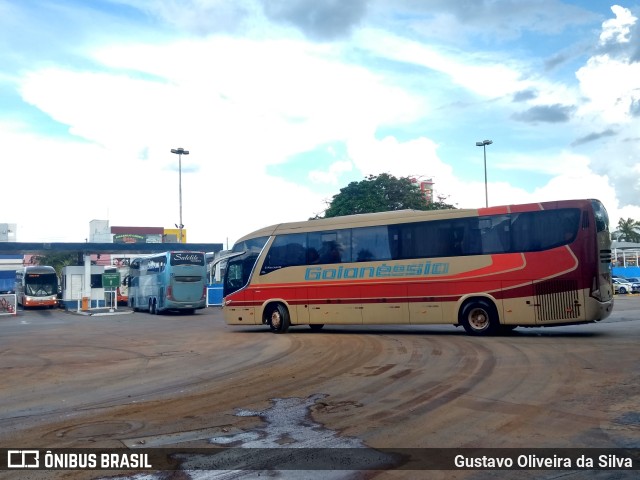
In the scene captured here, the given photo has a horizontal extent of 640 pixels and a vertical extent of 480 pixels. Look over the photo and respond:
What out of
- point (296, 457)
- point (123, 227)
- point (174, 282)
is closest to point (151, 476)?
point (296, 457)

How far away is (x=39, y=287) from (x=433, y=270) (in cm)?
3855

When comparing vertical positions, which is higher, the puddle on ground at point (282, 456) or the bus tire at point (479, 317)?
the bus tire at point (479, 317)

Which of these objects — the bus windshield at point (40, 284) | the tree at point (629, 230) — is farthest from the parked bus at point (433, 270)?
the tree at point (629, 230)

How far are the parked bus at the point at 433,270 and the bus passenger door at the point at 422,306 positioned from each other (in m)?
0.03

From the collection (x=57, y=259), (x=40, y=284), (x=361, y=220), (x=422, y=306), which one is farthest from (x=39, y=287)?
(x=422, y=306)

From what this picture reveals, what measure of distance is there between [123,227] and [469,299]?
97485mm

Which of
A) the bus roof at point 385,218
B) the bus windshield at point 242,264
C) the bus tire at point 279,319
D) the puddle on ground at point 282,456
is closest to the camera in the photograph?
the puddle on ground at point 282,456

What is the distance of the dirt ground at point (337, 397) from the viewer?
667 cm

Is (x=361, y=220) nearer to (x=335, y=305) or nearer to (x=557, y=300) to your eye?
(x=335, y=305)

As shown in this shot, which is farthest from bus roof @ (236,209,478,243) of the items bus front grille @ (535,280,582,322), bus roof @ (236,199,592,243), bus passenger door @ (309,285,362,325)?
bus front grille @ (535,280,582,322)

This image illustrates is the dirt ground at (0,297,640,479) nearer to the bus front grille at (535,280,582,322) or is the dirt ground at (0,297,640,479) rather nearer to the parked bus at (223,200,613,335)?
the bus front grille at (535,280,582,322)

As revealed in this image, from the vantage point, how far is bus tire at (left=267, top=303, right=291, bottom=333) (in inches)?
806

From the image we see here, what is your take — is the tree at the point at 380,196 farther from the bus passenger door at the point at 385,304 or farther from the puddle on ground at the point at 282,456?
the puddle on ground at the point at 282,456

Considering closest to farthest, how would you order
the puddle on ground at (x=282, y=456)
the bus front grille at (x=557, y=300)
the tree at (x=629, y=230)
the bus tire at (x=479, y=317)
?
the puddle on ground at (x=282, y=456)
the bus front grille at (x=557, y=300)
the bus tire at (x=479, y=317)
the tree at (x=629, y=230)
